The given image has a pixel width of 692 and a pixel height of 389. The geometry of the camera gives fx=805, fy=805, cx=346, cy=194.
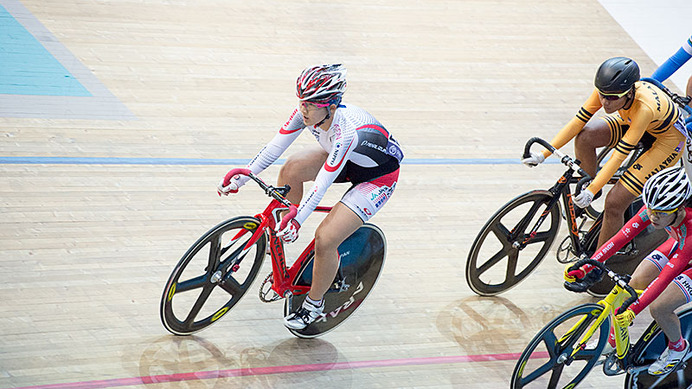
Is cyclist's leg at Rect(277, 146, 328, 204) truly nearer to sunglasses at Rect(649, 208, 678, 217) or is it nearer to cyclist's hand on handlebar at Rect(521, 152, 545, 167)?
cyclist's hand on handlebar at Rect(521, 152, 545, 167)

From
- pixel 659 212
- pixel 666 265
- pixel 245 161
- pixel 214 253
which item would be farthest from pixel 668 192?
pixel 245 161

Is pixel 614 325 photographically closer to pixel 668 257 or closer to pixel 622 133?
pixel 668 257

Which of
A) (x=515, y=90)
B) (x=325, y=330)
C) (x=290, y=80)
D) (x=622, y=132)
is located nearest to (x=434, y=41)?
(x=515, y=90)

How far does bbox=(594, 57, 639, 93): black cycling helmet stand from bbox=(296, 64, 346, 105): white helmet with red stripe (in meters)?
1.38

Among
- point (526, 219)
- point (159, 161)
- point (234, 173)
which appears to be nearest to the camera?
point (234, 173)

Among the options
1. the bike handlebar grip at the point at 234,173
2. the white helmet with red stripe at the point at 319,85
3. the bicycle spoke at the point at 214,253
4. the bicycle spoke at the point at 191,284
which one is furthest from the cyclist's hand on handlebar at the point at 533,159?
the bicycle spoke at the point at 191,284

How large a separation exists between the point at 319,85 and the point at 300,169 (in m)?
0.57

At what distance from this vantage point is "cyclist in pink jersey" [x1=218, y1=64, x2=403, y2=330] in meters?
3.55

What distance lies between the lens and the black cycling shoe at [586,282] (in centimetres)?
375

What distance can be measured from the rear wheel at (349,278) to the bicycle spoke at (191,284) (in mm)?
456

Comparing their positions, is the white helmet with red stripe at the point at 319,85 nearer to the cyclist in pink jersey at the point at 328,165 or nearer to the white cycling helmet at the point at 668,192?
the cyclist in pink jersey at the point at 328,165

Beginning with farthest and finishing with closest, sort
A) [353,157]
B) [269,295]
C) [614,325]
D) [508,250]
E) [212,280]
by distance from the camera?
1. [508,250]
2. [269,295]
3. [212,280]
4. [353,157]
5. [614,325]

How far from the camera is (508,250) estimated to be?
4531mm

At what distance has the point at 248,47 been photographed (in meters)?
7.04
